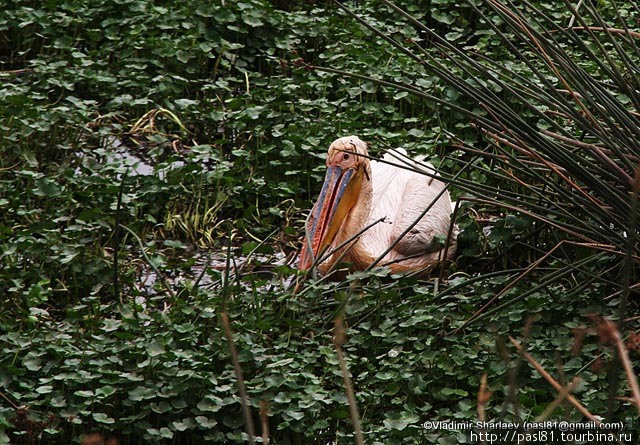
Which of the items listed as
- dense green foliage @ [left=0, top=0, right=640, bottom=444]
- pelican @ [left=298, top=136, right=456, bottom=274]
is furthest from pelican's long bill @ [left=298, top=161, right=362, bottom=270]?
dense green foliage @ [left=0, top=0, right=640, bottom=444]

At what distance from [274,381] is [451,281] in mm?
1160

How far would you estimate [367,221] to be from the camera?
16.9 ft

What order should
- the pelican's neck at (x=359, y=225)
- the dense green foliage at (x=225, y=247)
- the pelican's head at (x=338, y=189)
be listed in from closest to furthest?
the dense green foliage at (x=225, y=247)
the pelican's neck at (x=359, y=225)
the pelican's head at (x=338, y=189)

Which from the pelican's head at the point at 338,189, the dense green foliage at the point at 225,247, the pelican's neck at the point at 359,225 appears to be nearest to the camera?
the dense green foliage at the point at 225,247

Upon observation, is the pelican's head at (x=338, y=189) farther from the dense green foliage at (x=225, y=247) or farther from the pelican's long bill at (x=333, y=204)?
the dense green foliage at (x=225, y=247)

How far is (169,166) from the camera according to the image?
19.0ft

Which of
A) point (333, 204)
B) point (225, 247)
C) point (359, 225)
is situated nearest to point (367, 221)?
point (359, 225)

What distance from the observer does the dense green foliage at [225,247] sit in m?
3.87

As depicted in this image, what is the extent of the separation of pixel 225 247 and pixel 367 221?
2.55 feet

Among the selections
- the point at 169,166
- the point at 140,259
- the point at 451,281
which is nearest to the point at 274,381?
the point at 451,281

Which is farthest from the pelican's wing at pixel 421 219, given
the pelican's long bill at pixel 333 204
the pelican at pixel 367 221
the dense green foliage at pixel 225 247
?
the pelican's long bill at pixel 333 204

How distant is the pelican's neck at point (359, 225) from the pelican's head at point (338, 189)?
2cm

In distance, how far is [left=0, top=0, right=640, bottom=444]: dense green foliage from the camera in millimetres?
3867

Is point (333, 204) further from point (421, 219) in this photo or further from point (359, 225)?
point (421, 219)
